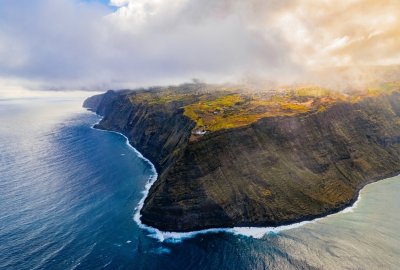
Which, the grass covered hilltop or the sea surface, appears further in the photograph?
the grass covered hilltop

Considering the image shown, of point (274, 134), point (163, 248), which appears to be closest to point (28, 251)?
point (163, 248)

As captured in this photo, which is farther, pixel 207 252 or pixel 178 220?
pixel 178 220

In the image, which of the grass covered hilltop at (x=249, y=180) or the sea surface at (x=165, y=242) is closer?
the sea surface at (x=165, y=242)

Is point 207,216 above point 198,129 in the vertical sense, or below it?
below

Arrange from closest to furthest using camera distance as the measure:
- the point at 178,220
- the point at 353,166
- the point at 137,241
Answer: the point at 137,241
the point at 178,220
the point at 353,166

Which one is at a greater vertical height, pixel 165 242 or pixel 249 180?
pixel 249 180

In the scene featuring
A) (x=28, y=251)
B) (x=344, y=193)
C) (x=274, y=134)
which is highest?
(x=274, y=134)

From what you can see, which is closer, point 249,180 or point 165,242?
point 165,242

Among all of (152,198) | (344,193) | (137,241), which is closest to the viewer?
(137,241)

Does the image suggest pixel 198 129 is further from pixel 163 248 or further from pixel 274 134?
pixel 163 248
